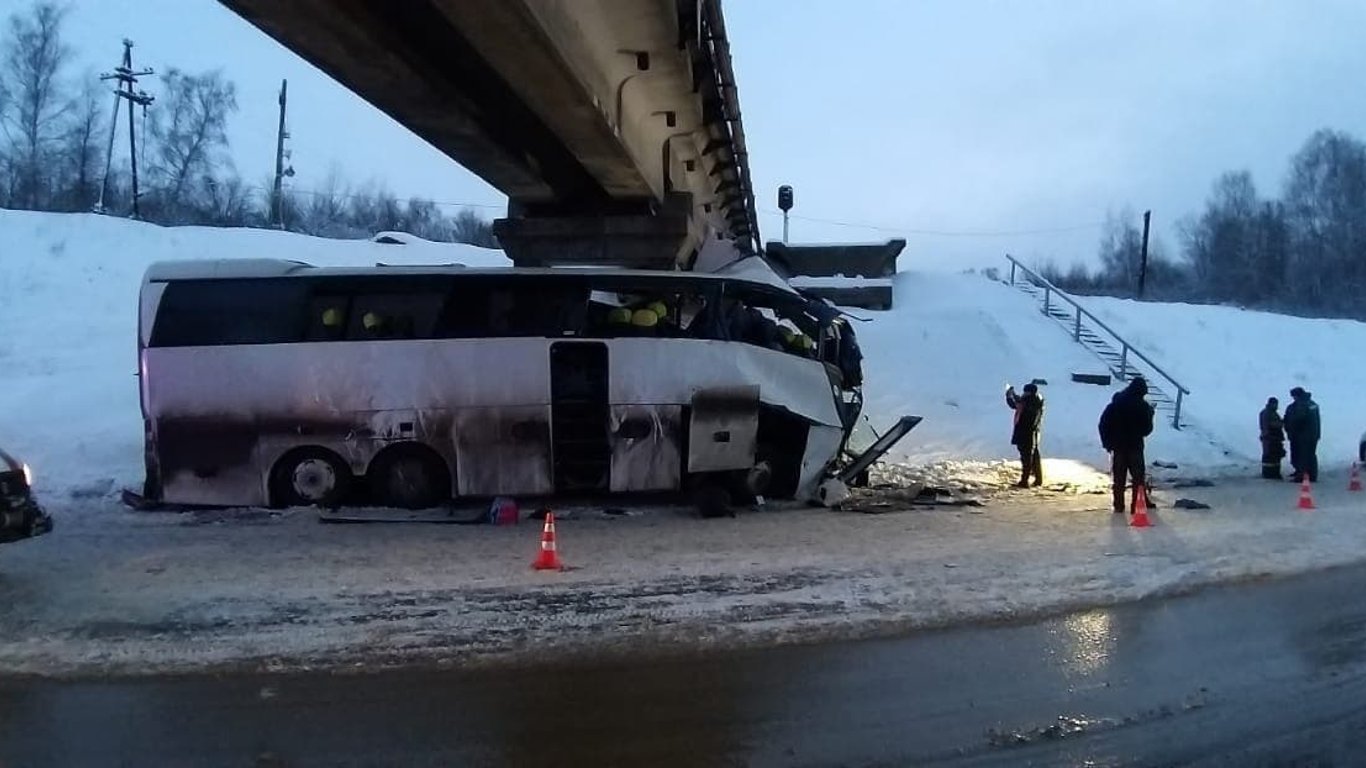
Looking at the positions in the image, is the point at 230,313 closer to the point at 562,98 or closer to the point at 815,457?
the point at 562,98

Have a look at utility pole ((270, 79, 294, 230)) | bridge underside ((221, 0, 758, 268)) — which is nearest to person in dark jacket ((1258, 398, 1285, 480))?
bridge underside ((221, 0, 758, 268))

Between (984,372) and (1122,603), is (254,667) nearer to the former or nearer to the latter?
(1122,603)

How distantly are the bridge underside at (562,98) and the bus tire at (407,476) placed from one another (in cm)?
428

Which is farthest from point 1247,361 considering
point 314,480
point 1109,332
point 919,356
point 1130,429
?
point 314,480

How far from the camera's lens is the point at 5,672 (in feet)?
20.2

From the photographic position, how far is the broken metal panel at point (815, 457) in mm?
13828

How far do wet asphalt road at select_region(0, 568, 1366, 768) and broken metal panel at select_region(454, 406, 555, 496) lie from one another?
679cm

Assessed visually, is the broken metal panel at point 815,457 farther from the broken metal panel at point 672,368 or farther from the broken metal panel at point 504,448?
the broken metal panel at point 504,448

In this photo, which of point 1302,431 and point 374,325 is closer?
point 374,325

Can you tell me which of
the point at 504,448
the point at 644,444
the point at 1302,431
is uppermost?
the point at 1302,431

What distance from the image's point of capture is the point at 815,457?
1390 cm

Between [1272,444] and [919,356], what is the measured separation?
11798 mm

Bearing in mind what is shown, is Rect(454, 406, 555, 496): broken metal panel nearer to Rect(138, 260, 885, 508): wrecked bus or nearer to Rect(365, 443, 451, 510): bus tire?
Rect(138, 260, 885, 508): wrecked bus

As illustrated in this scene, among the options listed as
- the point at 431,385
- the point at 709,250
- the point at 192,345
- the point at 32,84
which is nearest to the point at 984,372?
the point at 709,250
